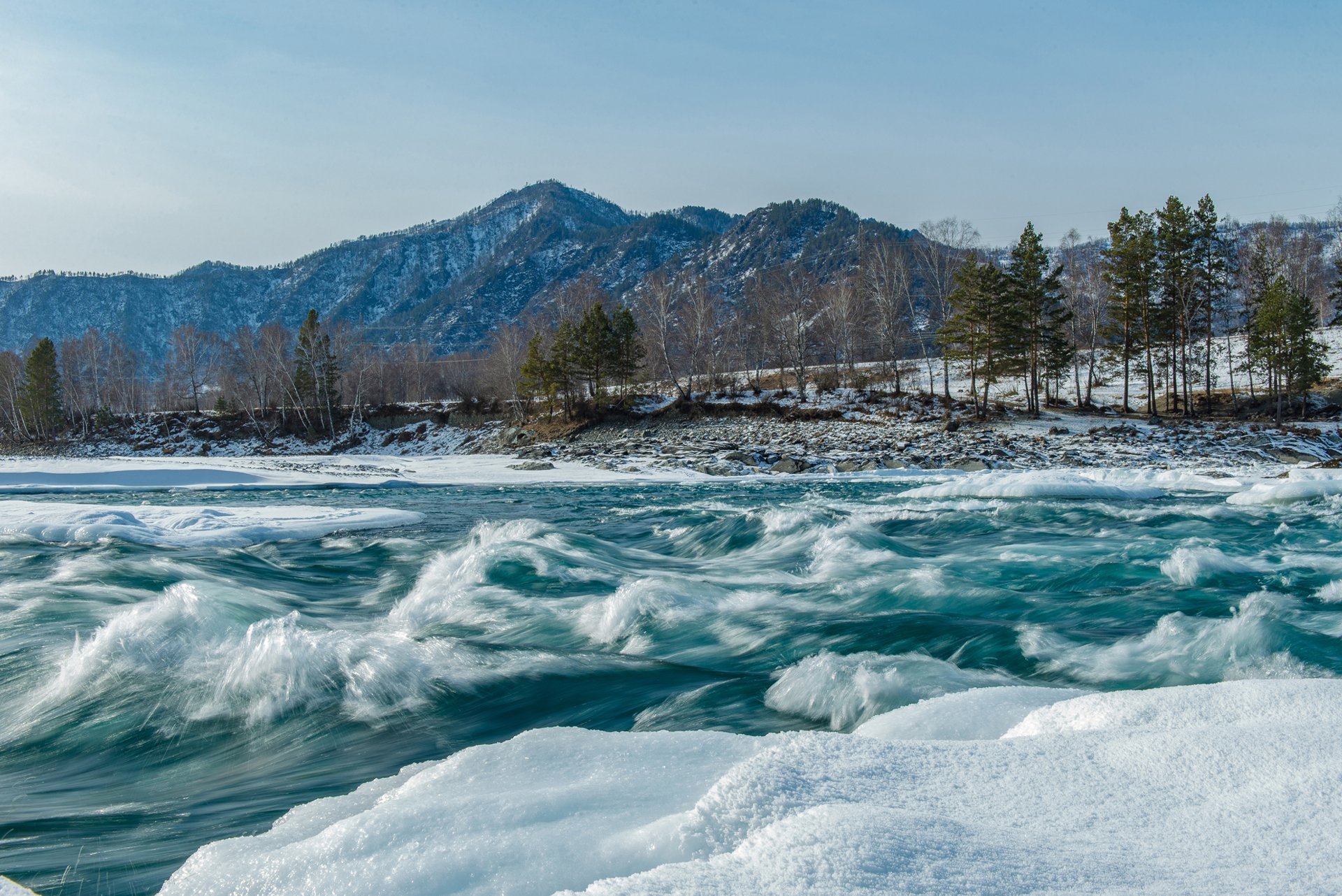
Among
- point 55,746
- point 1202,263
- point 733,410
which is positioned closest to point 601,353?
point 733,410

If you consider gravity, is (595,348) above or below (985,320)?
above

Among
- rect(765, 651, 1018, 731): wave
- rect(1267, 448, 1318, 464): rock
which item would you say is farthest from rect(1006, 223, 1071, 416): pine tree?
rect(765, 651, 1018, 731): wave

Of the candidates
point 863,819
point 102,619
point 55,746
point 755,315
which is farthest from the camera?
point 755,315

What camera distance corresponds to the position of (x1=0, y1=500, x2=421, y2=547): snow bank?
478 inches

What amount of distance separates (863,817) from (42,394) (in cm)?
8320

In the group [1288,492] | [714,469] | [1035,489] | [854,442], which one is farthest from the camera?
[854,442]

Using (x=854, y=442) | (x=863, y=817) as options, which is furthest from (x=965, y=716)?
(x=854, y=442)

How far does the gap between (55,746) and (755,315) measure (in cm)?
6581

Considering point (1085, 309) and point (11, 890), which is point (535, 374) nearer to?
point (11, 890)

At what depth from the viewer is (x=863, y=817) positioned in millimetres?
2010

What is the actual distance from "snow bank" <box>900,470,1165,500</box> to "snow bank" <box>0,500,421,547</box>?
13.1 m

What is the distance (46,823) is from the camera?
3691mm

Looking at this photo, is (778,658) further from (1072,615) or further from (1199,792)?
(1199,792)

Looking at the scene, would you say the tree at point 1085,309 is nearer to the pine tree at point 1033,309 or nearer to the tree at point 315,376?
the pine tree at point 1033,309
